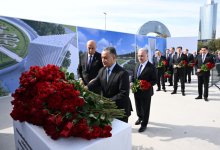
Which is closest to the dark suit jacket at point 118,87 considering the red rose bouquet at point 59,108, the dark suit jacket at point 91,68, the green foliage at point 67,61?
the red rose bouquet at point 59,108

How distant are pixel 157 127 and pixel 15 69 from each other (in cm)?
579

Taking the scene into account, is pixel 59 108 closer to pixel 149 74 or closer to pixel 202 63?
pixel 149 74

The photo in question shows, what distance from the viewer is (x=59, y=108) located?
66.7 inches

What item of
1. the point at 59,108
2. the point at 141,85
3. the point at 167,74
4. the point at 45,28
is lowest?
the point at 167,74

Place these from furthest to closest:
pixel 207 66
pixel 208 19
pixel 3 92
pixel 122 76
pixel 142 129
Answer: pixel 208 19 < pixel 3 92 < pixel 207 66 < pixel 142 129 < pixel 122 76

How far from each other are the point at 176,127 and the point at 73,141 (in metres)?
3.89

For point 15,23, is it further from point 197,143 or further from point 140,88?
point 197,143

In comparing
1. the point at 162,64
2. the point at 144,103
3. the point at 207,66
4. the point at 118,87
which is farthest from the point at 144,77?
the point at 162,64

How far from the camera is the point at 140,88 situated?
4520 mm

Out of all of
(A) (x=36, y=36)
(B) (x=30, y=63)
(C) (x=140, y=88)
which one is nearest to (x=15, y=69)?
(B) (x=30, y=63)

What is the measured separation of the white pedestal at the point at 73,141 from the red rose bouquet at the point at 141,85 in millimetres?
2501

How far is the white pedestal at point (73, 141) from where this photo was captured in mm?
1552

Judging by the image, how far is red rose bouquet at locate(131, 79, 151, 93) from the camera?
14.6ft

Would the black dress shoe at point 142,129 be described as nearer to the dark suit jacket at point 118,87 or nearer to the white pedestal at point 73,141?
the dark suit jacket at point 118,87
